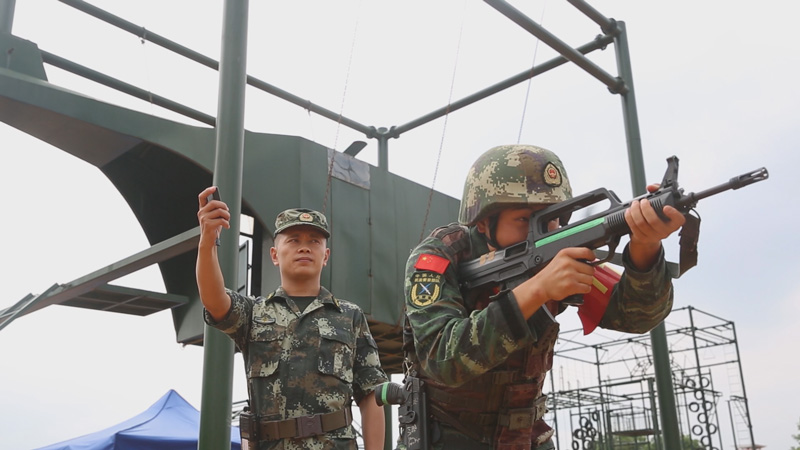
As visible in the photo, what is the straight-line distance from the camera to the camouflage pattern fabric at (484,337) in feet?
6.39

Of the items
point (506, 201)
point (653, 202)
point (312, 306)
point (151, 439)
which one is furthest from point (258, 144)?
point (653, 202)

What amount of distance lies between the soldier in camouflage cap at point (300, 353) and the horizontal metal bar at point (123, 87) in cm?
331

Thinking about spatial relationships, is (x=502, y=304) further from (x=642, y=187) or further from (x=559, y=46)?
(x=642, y=187)

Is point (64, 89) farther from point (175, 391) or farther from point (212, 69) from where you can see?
point (175, 391)

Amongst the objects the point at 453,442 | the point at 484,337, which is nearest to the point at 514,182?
the point at 484,337

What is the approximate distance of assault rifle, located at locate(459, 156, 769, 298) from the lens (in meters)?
1.89

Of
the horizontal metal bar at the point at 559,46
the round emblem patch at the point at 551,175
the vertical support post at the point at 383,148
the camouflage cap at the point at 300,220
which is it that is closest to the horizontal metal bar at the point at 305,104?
the vertical support post at the point at 383,148

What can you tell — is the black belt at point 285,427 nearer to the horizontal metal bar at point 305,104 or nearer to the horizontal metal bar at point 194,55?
the horizontal metal bar at point 194,55

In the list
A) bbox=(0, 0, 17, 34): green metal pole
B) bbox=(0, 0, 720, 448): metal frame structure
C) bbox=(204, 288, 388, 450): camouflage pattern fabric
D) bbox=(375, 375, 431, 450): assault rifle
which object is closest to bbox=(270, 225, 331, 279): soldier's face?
bbox=(204, 288, 388, 450): camouflage pattern fabric

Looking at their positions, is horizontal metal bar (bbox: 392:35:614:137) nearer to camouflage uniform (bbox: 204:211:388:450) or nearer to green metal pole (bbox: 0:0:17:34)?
green metal pole (bbox: 0:0:17:34)

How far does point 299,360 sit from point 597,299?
1.36 metres

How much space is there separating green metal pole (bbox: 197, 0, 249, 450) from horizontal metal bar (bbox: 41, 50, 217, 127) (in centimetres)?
189

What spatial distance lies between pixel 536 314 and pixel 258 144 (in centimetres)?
514

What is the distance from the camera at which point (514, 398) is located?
223 cm
